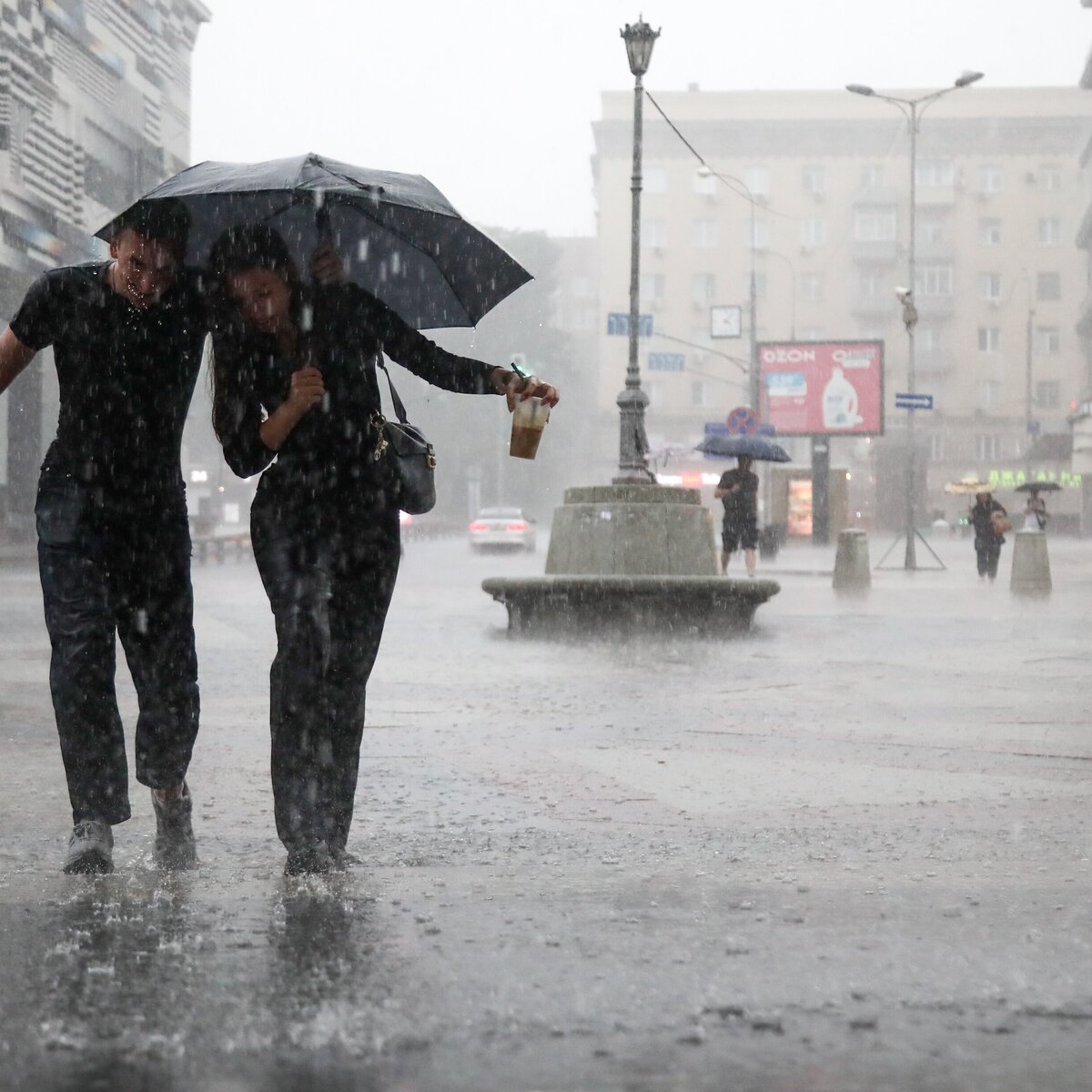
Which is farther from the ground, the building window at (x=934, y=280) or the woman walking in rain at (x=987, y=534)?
the building window at (x=934, y=280)

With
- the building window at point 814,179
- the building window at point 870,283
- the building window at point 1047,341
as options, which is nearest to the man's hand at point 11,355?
the building window at point 870,283

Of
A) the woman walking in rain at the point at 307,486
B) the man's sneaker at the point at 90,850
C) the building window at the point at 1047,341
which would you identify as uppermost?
the building window at the point at 1047,341

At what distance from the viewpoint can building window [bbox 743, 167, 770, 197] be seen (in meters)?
89.2

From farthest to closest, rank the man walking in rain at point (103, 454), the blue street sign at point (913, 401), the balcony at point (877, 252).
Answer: the balcony at point (877, 252) → the blue street sign at point (913, 401) → the man walking in rain at point (103, 454)

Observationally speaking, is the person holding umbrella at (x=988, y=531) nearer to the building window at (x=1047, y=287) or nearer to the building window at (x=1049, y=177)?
the building window at (x=1047, y=287)

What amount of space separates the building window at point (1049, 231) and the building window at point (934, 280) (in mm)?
4570

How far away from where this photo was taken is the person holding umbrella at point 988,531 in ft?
86.7

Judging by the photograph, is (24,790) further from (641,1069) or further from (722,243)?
(722,243)

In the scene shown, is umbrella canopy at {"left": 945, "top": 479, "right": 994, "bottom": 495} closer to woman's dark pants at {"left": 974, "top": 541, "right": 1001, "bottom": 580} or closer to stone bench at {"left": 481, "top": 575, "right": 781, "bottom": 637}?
woman's dark pants at {"left": 974, "top": 541, "right": 1001, "bottom": 580}

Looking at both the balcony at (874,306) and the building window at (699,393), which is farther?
the building window at (699,393)

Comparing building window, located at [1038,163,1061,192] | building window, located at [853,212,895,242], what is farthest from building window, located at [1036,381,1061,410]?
building window, located at [853,212,895,242]

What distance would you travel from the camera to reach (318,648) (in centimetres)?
467

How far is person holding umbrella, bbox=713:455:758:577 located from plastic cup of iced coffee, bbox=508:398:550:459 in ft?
58.4

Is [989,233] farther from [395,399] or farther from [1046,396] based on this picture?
[395,399]
